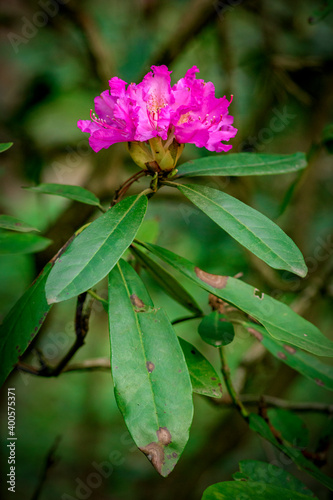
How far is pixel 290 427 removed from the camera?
1127 millimetres

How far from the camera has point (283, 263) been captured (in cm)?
69

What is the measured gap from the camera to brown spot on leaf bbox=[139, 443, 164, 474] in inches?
23.5

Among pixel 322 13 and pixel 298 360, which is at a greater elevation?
Result: pixel 322 13

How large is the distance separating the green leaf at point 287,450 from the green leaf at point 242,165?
0.57 m

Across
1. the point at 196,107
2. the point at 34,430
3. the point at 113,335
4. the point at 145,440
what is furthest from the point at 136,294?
the point at 34,430

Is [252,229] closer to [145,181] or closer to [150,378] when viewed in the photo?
[150,378]

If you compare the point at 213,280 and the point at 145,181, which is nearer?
the point at 213,280

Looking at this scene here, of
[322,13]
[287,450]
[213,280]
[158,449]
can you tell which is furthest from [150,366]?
[322,13]

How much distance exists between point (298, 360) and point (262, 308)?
0.94 feet

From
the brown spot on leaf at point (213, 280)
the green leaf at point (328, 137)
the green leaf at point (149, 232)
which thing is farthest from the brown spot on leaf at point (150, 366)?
the green leaf at point (328, 137)

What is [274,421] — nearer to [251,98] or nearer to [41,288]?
Result: [41,288]

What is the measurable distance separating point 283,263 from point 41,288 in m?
0.46

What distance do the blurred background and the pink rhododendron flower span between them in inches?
32.7

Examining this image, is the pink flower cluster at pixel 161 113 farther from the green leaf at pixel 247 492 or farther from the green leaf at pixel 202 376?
→ the green leaf at pixel 247 492
